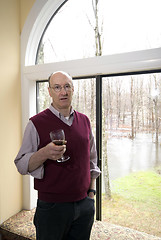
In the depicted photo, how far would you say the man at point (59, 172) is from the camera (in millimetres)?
Result: 1367

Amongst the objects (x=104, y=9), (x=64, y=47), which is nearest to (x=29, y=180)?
(x=64, y=47)

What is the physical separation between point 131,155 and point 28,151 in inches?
47.2

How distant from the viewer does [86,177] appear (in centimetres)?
151

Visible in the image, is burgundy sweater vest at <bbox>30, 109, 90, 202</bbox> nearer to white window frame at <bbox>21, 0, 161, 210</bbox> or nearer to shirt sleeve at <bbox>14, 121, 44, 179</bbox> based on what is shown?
shirt sleeve at <bbox>14, 121, 44, 179</bbox>

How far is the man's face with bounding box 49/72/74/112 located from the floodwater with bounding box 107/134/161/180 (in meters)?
0.97

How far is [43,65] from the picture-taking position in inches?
91.8

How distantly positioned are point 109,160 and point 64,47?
1.48 m

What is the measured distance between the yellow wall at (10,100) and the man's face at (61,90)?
944 millimetres

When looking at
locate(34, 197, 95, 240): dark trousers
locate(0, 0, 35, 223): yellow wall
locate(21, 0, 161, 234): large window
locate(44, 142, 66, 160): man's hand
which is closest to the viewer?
locate(44, 142, 66, 160): man's hand

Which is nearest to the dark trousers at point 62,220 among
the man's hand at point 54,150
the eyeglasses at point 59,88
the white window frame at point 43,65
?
the man's hand at point 54,150

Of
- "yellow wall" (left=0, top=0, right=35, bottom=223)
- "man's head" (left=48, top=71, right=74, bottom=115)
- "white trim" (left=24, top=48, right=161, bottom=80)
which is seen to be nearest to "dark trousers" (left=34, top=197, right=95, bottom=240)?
"man's head" (left=48, top=71, right=74, bottom=115)

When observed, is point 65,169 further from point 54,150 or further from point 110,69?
point 110,69

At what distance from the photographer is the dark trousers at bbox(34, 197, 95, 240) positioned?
136 cm

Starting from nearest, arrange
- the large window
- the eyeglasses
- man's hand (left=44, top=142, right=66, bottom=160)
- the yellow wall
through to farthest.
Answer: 1. man's hand (left=44, top=142, right=66, bottom=160)
2. the eyeglasses
3. the large window
4. the yellow wall
